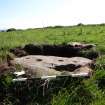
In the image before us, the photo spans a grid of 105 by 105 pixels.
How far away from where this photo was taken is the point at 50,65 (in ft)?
28.5

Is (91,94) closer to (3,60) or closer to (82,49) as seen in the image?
(3,60)

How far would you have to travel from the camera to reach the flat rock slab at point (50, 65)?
7.96m

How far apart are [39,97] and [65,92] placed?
1.77 feet

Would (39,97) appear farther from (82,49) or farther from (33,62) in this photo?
(82,49)

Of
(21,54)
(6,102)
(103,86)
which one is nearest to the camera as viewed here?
(6,102)

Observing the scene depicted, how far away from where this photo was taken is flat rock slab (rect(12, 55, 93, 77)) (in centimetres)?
796

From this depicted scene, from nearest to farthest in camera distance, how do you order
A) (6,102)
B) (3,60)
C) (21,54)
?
1. (6,102)
2. (3,60)
3. (21,54)

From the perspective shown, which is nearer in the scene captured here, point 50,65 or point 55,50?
point 50,65

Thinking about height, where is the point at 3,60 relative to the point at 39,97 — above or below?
above

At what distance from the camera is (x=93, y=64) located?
349 inches

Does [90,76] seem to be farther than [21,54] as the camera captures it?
No

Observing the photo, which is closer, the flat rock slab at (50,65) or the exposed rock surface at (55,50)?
the flat rock slab at (50,65)

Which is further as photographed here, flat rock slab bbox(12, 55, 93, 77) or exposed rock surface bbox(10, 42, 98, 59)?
exposed rock surface bbox(10, 42, 98, 59)

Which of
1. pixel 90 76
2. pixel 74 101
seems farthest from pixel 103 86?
pixel 74 101
